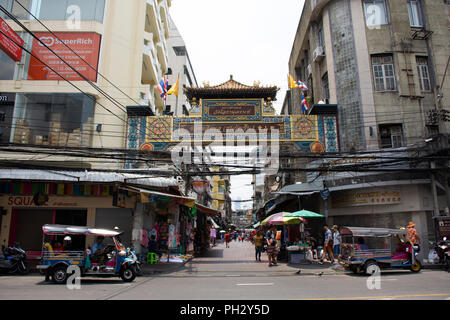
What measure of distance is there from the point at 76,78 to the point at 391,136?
20902 millimetres

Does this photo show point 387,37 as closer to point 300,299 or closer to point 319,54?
point 319,54

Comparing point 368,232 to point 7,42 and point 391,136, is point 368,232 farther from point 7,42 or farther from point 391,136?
point 7,42

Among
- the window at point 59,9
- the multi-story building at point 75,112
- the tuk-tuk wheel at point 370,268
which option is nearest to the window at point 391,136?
the tuk-tuk wheel at point 370,268

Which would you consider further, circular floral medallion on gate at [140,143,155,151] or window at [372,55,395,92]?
circular floral medallion on gate at [140,143,155,151]

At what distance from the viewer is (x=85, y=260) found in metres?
11.0

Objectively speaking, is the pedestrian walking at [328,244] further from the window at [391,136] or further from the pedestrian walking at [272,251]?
the window at [391,136]

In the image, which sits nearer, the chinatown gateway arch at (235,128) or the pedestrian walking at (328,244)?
the pedestrian walking at (328,244)

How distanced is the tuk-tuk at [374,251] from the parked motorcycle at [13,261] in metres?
13.3

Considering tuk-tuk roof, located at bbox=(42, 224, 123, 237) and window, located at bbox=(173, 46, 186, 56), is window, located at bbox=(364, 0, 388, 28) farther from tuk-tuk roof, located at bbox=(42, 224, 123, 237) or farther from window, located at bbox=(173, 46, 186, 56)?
window, located at bbox=(173, 46, 186, 56)

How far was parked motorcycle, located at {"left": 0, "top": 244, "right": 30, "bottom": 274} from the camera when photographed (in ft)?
40.9

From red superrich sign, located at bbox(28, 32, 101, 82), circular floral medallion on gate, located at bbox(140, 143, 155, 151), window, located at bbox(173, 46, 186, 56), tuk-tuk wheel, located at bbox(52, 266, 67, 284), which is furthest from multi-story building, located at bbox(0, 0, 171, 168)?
window, located at bbox(173, 46, 186, 56)

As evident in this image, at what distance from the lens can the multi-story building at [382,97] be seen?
1752 centimetres

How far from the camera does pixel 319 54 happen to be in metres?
22.2

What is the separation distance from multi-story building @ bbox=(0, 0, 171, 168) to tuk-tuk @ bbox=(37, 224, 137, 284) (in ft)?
32.9
